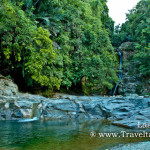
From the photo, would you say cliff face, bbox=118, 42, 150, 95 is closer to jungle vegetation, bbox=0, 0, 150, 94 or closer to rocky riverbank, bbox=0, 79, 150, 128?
jungle vegetation, bbox=0, 0, 150, 94

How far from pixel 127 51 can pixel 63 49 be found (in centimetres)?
1406

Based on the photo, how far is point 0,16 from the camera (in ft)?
36.0

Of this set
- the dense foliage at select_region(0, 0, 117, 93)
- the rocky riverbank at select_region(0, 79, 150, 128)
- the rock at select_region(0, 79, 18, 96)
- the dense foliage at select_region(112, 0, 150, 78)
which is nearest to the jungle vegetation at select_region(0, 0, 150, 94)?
the dense foliage at select_region(0, 0, 117, 93)

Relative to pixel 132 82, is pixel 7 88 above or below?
below

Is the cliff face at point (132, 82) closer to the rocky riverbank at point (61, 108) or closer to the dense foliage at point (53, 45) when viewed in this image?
the dense foliage at point (53, 45)

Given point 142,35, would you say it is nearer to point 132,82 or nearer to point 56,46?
point 132,82

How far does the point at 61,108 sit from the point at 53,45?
5797 millimetres

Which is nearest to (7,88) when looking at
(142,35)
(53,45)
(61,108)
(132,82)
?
(61,108)

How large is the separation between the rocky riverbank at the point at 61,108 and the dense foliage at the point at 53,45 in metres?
1.97

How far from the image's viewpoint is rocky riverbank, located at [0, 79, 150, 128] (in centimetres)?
941

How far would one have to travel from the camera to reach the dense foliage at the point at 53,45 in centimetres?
1112

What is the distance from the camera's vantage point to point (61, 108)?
10633mm

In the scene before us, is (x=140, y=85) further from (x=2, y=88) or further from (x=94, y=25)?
(x=2, y=88)

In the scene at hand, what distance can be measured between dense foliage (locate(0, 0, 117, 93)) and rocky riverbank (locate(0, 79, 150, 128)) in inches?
77.4
